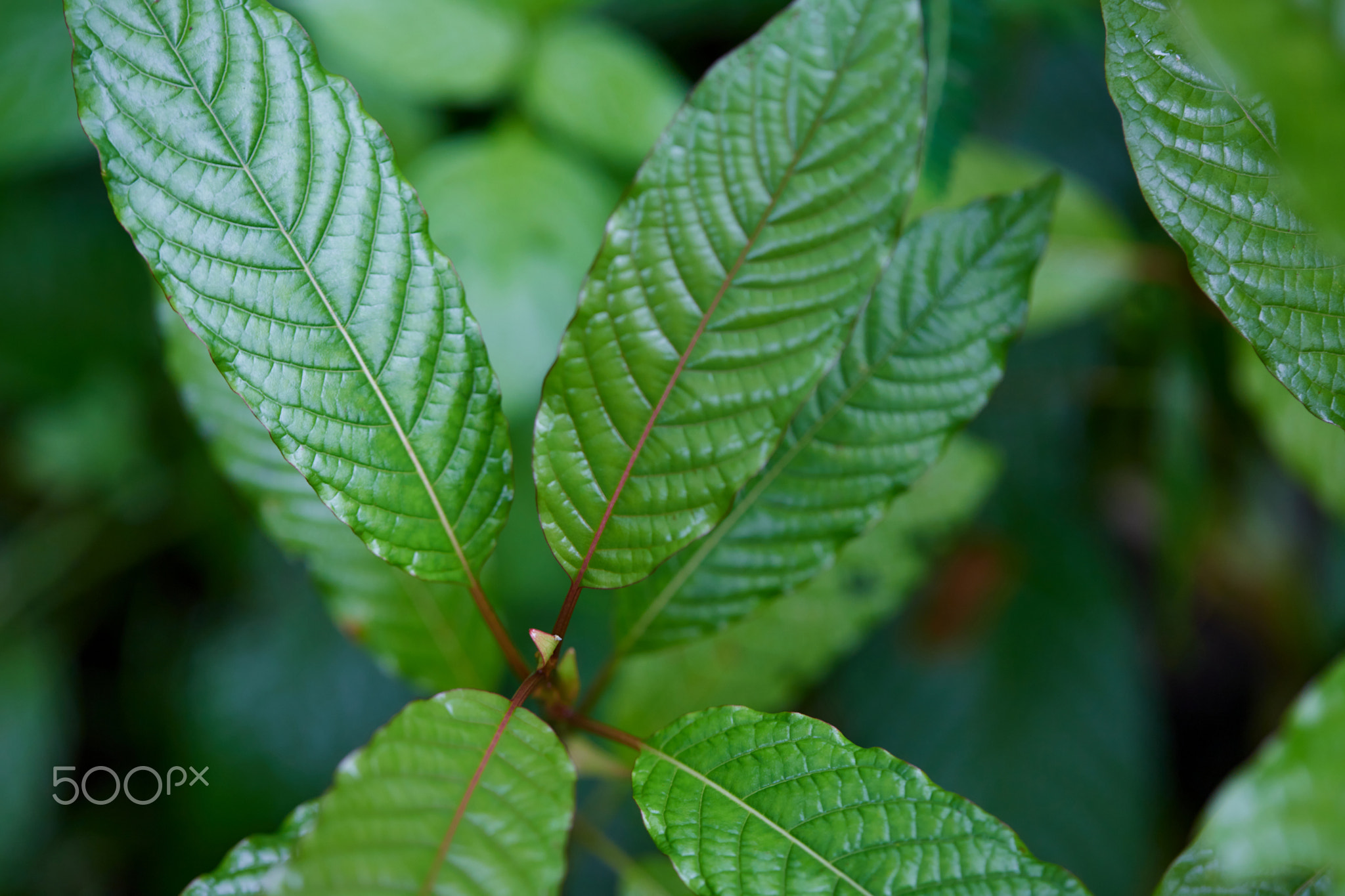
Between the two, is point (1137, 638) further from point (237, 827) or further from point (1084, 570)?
point (237, 827)


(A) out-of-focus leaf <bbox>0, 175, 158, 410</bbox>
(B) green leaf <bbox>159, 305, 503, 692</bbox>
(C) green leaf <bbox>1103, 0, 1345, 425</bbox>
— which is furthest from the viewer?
(A) out-of-focus leaf <bbox>0, 175, 158, 410</bbox>

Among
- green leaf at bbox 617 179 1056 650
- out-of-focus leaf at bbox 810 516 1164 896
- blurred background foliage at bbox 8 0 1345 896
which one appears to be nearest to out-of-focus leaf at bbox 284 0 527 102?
blurred background foliage at bbox 8 0 1345 896

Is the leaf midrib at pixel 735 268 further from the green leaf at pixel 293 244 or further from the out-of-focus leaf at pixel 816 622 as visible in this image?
the out-of-focus leaf at pixel 816 622

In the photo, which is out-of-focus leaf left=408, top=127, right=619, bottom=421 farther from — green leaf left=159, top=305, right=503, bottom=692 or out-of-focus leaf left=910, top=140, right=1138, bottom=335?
out-of-focus leaf left=910, top=140, right=1138, bottom=335

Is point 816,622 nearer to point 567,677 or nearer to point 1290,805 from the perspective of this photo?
point 567,677

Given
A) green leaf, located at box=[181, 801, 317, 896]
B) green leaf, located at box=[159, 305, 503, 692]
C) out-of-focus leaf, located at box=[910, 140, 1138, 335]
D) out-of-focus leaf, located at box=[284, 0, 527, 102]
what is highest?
out-of-focus leaf, located at box=[910, 140, 1138, 335]

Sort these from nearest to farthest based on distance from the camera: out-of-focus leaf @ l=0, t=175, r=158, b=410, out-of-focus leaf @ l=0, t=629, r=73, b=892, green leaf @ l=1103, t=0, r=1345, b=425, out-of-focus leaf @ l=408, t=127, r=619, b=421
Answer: green leaf @ l=1103, t=0, r=1345, b=425
out-of-focus leaf @ l=408, t=127, r=619, b=421
out-of-focus leaf @ l=0, t=629, r=73, b=892
out-of-focus leaf @ l=0, t=175, r=158, b=410
